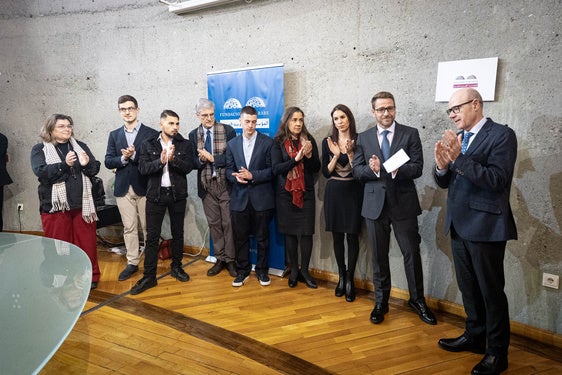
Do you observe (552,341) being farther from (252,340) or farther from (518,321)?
(252,340)

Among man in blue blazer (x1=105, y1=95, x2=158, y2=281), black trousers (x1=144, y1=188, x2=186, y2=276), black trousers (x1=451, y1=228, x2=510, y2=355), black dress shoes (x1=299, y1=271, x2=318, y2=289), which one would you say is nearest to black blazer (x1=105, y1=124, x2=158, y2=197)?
man in blue blazer (x1=105, y1=95, x2=158, y2=281)

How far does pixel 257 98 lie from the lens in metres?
3.95

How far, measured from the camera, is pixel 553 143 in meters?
2.61

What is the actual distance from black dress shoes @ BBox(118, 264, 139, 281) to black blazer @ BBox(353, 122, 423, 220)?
8.44 feet

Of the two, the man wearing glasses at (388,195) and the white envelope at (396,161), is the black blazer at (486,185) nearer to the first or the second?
the white envelope at (396,161)

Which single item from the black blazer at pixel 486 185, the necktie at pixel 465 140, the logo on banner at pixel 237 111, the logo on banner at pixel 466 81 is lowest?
the black blazer at pixel 486 185

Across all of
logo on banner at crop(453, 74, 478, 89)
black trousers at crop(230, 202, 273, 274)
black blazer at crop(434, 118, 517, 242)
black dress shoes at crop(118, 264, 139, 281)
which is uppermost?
logo on banner at crop(453, 74, 478, 89)

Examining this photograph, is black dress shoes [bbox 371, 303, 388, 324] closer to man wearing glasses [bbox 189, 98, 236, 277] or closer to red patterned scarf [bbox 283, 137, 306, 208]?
red patterned scarf [bbox 283, 137, 306, 208]

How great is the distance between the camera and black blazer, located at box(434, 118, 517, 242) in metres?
2.11

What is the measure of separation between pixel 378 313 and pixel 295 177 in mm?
1337

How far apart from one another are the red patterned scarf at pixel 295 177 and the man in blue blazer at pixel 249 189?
20cm

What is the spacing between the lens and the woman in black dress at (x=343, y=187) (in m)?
3.24

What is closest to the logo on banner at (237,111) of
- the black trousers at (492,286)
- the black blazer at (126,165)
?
the black blazer at (126,165)

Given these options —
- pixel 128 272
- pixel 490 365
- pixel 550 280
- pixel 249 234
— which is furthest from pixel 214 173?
pixel 550 280
